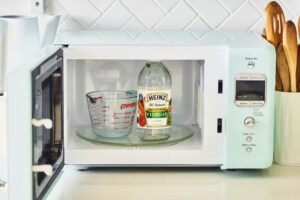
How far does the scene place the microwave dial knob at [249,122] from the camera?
4.83ft

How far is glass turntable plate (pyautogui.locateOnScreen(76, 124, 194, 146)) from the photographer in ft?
5.00

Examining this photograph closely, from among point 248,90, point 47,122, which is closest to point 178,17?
point 248,90

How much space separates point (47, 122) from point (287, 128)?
66 cm

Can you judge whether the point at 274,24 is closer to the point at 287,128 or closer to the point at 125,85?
the point at 287,128

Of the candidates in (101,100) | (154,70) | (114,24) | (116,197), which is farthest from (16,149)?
(114,24)

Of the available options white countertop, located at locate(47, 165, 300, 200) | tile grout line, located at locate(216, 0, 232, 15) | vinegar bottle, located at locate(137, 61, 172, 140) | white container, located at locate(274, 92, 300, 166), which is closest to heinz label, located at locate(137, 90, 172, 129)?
vinegar bottle, located at locate(137, 61, 172, 140)

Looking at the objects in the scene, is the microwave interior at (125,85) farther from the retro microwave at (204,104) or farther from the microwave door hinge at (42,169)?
the microwave door hinge at (42,169)

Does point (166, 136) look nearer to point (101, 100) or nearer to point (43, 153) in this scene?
point (101, 100)

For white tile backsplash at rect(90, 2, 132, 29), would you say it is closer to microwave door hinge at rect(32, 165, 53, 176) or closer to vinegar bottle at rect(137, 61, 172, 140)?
vinegar bottle at rect(137, 61, 172, 140)

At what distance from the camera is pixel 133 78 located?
5.72ft

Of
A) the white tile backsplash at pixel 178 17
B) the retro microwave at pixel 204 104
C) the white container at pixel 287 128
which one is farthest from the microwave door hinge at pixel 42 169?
the white tile backsplash at pixel 178 17

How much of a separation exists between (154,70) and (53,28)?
0.86 ft

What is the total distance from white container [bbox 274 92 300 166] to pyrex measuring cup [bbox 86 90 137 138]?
34 cm

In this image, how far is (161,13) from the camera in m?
1.78
